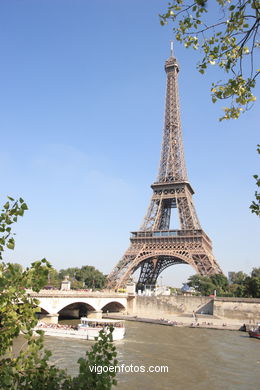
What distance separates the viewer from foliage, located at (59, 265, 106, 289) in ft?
290

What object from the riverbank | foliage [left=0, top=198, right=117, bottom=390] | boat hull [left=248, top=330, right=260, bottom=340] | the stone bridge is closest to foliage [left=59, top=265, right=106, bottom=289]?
the stone bridge

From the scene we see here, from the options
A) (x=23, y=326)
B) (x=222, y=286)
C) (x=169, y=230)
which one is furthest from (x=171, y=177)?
(x=23, y=326)

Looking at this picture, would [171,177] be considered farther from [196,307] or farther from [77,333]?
[77,333]

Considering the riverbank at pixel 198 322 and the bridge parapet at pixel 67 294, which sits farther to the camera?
the riverbank at pixel 198 322

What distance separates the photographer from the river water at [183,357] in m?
19.8

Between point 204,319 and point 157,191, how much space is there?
95.6 ft

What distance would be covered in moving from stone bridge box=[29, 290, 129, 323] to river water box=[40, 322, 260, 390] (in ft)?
20.2

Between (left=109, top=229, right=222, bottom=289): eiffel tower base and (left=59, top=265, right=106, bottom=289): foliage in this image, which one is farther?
(left=59, top=265, right=106, bottom=289): foliage

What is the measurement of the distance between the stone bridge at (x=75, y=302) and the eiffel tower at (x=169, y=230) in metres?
4.36

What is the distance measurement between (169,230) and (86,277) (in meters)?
38.0

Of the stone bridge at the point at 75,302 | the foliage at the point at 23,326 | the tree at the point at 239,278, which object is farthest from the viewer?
the tree at the point at 239,278

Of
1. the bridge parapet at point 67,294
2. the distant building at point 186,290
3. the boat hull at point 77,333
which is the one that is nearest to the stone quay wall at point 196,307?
the bridge parapet at point 67,294

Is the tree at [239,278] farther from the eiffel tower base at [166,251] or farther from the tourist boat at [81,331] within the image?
the tourist boat at [81,331]

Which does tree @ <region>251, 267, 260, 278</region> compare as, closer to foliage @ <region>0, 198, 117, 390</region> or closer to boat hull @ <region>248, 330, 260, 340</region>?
boat hull @ <region>248, 330, 260, 340</region>
